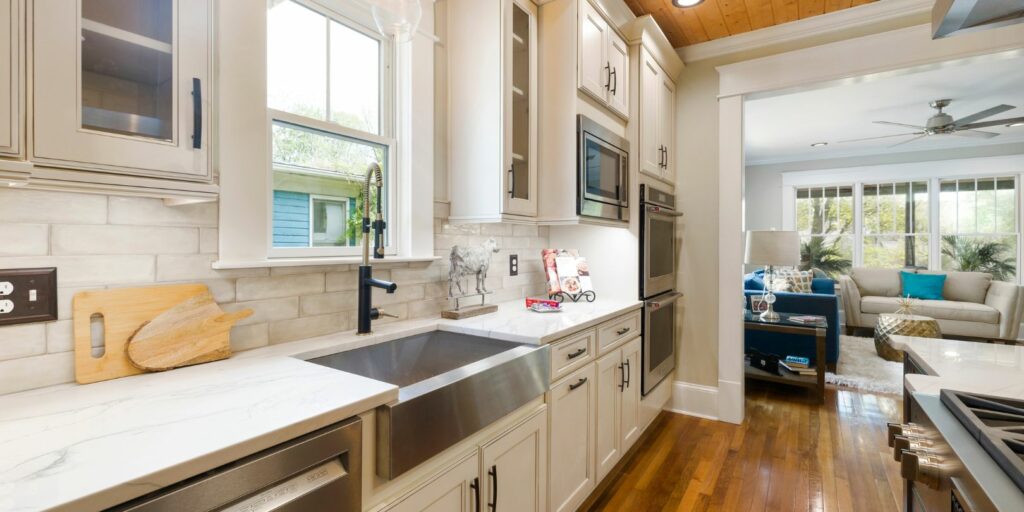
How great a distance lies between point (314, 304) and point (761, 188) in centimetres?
777

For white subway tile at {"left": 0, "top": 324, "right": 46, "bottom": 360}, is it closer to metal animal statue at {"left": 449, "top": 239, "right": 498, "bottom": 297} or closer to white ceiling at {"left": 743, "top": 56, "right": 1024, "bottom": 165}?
metal animal statue at {"left": 449, "top": 239, "right": 498, "bottom": 297}

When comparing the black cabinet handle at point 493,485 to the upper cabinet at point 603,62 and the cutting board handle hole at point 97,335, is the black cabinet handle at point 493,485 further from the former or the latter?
the upper cabinet at point 603,62

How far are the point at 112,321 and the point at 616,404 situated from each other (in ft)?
6.56

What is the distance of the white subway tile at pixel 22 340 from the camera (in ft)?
3.27

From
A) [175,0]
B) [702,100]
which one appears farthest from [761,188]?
[175,0]

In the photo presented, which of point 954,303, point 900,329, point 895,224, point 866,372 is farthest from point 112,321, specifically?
point 895,224

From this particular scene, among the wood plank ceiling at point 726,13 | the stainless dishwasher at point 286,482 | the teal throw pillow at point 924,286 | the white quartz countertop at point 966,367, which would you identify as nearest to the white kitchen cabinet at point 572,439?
the stainless dishwasher at point 286,482

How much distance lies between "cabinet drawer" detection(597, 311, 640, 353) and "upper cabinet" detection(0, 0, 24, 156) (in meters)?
1.90

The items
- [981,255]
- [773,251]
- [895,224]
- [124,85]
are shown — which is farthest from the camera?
[895,224]

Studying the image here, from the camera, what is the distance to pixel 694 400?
3264 millimetres

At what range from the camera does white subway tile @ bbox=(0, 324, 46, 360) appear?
997mm

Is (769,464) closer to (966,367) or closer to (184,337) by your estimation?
(966,367)

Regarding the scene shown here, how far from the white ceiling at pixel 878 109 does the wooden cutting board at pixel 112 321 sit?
336 cm

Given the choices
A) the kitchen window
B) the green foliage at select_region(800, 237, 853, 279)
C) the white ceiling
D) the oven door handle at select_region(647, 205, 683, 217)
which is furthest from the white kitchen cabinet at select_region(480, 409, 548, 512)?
the green foliage at select_region(800, 237, 853, 279)
